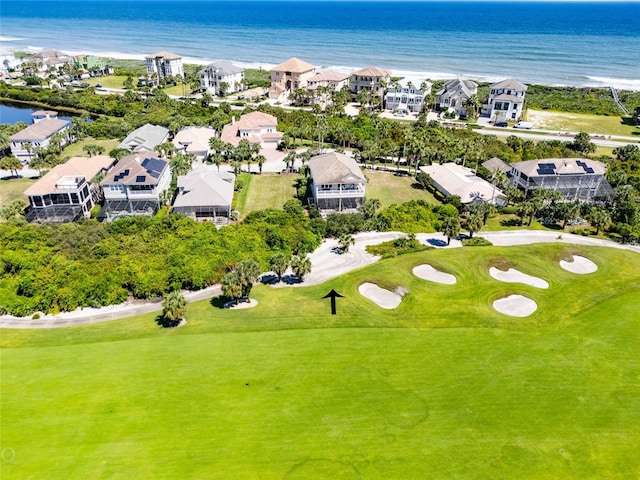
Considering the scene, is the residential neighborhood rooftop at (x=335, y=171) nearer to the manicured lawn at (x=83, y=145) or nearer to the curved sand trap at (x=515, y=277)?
the curved sand trap at (x=515, y=277)

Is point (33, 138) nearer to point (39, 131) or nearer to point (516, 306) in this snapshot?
point (39, 131)

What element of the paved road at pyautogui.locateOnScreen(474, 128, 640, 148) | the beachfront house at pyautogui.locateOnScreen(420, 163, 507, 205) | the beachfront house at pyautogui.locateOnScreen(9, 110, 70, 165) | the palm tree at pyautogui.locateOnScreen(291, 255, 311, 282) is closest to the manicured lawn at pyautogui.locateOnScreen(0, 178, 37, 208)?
the beachfront house at pyautogui.locateOnScreen(9, 110, 70, 165)

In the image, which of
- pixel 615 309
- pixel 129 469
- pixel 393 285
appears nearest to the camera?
pixel 129 469

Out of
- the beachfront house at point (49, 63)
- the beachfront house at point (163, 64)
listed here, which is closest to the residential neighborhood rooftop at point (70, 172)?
the beachfront house at point (163, 64)

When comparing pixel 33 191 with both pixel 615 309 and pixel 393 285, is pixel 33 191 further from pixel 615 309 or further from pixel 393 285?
pixel 615 309

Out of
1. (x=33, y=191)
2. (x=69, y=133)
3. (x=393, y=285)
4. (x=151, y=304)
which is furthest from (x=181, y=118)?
(x=393, y=285)

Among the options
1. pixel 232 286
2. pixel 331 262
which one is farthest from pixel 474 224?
pixel 232 286
